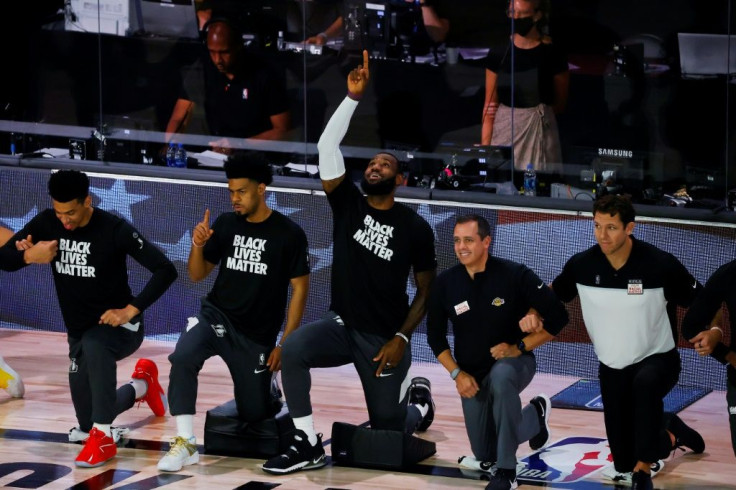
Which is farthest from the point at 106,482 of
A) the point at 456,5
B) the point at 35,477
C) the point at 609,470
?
the point at 456,5

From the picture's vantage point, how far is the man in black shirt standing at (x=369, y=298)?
6793 millimetres

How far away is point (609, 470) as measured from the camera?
6664 millimetres

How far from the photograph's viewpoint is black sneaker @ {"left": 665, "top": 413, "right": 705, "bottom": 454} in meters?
6.97

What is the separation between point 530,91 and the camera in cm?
893

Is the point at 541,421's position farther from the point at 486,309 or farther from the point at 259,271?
the point at 259,271

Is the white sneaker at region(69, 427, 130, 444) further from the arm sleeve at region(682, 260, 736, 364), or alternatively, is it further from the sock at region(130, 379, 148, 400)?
the arm sleeve at region(682, 260, 736, 364)

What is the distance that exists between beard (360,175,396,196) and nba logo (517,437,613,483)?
1.49 metres

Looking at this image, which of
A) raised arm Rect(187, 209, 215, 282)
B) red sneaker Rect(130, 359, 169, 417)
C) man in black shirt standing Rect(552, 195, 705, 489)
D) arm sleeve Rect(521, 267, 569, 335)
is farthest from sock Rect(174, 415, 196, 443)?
man in black shirt standing Rect(552, 195, 705, 489)

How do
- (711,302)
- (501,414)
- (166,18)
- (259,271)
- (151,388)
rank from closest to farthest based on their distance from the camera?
(711,302), (501,414), (259,271), (151,388), (166,18)

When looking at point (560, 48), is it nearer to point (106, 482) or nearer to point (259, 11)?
point (259, 11)

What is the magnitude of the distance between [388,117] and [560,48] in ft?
4.10

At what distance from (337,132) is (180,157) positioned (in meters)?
3.36

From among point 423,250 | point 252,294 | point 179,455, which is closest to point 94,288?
point 252,294

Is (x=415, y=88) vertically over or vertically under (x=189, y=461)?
over
